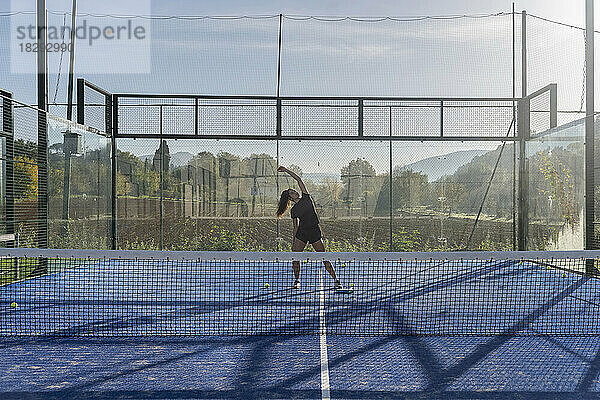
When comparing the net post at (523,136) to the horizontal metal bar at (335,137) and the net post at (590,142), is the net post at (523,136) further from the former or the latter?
the net post at (590,142)

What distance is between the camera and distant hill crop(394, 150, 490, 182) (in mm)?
13234

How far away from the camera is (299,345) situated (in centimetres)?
556

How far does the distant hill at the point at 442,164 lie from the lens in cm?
1323

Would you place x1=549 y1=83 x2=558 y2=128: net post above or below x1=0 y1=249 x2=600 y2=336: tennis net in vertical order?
above

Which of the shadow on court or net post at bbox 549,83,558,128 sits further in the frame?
net post at bbox 549,83,558,128

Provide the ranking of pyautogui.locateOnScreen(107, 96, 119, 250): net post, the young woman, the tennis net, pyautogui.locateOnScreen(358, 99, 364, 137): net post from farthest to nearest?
pyautogui.locateOnScreen(107, 96, 119, 250): net post → pyautogui.locateOnScreen(358, 99, 364, 137): net post → the young woman → the tennis net

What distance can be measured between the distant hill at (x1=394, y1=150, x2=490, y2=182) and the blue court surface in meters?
5.10

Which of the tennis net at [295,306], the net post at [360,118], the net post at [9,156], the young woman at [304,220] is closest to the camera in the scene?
the tennis net at [295,306]

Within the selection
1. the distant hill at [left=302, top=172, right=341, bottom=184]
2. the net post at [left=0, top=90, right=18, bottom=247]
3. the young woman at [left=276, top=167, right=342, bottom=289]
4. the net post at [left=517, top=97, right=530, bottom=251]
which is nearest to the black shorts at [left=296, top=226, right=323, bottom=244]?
the young woman at [left=276, top=167, right=342, bottom=289]

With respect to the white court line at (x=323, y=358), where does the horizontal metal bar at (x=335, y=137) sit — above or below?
above

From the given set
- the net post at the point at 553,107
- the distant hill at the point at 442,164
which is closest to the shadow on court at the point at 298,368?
the net post at the point at 553,107

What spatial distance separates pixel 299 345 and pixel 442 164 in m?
8.60

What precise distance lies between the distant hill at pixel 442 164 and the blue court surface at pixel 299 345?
5.10 metres

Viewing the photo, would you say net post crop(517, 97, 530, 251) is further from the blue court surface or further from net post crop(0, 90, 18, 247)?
net post crop(0, 90, 18, 247)
